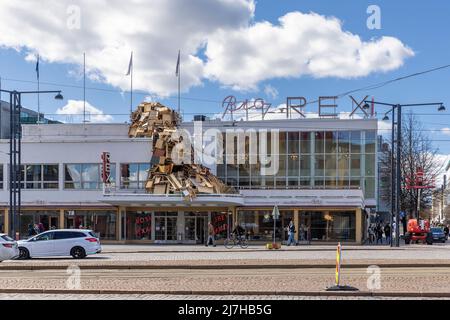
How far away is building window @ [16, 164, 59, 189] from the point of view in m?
52.6

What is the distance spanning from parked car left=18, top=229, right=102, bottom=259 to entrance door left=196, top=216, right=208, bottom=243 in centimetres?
1901

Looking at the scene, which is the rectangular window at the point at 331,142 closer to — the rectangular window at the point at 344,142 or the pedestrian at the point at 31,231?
the rectangular window at the point at 344,142

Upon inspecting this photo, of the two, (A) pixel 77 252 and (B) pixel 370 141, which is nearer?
(A) pixel 77 252

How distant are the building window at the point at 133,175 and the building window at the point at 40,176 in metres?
5.52

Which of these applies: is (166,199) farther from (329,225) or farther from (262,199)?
(329,225)

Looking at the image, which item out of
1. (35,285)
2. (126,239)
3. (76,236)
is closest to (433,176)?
(126,239)

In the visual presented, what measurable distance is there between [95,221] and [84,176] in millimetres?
3863

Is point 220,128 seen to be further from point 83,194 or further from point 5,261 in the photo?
point 5,261

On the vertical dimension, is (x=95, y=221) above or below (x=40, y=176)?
below

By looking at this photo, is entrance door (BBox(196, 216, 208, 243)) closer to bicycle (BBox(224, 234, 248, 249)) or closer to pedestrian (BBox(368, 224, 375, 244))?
bicycle (BBox(224, 234, 248, 249))

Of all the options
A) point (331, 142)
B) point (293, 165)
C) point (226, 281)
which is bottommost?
point (226, 281)

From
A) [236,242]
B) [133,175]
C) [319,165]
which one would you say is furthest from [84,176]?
[319,165]

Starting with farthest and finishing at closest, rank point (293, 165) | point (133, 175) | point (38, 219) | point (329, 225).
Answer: point (293, 165) < point (38, 219) < point (133, 175) < point (329, 225)

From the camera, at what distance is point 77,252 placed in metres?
31.0
